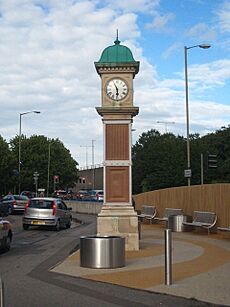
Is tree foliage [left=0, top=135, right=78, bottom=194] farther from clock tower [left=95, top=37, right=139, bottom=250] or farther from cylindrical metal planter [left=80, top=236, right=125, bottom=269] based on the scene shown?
cylindrical metal planter [left=80, top=236, right=125, bottom=269]

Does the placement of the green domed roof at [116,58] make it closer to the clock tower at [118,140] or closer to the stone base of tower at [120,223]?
the clock tower at [118,140]

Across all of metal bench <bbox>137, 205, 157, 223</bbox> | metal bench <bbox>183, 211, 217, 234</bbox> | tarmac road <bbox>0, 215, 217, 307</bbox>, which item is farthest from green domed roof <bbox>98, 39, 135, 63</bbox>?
metal bench <bbox>137, 205, 157, 223</bbox>

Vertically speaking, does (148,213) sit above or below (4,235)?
above

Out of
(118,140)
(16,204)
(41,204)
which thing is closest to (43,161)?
(16,204)

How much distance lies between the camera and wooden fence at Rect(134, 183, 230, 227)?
21703mm

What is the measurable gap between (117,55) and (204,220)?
358 inches

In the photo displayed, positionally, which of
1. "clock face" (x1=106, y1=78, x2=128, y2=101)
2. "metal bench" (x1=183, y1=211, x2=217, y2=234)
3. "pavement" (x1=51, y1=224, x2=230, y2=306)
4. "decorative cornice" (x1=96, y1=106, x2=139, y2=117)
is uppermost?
"clock face" (x1=106, y1=78, x2=128, y2=101)

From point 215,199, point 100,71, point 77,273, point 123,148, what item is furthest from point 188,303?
point 215,199

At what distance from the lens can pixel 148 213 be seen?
104 ft

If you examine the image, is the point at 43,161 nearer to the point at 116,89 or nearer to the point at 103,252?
the point at 116,89

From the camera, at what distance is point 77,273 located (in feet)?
38.3

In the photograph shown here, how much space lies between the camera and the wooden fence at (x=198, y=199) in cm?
2170

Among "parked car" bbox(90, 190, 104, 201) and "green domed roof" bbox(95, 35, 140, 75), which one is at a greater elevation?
"green domed roof" bbox(95, 35, 140, 75)

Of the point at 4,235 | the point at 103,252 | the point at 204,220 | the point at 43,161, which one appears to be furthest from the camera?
the point at 43,161
